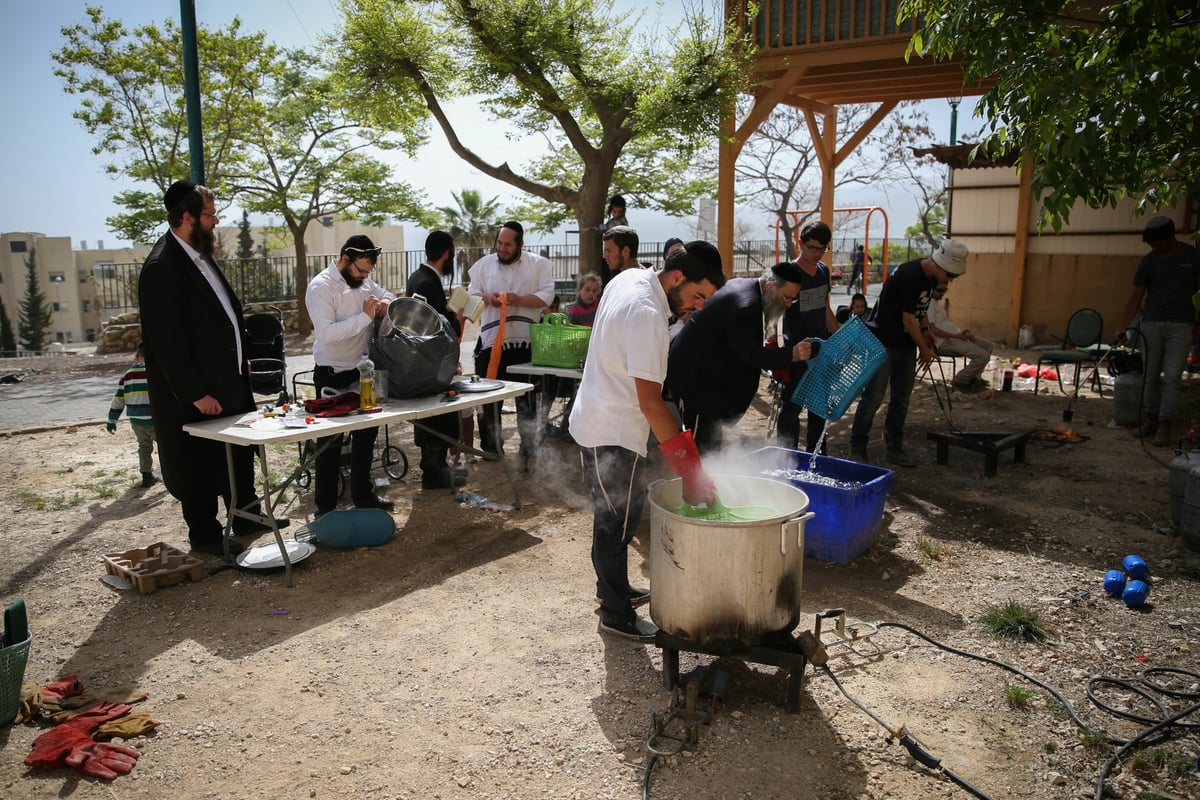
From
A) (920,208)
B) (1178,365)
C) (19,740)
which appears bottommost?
(19,740)

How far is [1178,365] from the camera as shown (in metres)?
7.24

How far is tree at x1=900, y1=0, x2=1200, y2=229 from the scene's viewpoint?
280cm

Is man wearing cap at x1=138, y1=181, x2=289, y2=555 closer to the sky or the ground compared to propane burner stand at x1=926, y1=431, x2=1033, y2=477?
closer to the sky

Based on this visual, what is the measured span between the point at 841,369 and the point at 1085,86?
2.67 metres

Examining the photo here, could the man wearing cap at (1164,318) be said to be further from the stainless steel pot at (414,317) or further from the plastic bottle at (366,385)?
the plastic bottle at (366,385)

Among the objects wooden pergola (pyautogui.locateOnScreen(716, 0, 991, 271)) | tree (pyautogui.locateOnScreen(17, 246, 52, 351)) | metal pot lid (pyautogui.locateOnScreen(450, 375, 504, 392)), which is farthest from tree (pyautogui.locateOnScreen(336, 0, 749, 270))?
tree (pyautogui.locateOnScreen(17, 246, 52, 351))

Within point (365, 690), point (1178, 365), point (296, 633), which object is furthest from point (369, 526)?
point (1178, 365)

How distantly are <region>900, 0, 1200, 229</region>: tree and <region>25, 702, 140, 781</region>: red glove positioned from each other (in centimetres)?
396

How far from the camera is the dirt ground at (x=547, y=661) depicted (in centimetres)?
295

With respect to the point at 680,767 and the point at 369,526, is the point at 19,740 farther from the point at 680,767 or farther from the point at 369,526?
the point at 680,767

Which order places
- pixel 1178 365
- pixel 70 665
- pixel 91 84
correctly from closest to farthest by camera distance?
pixel 70 665 < pixel 1178 365 < pixel 91 84

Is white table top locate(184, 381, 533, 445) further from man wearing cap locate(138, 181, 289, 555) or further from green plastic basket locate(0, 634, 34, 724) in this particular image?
green plastic basket locate(0, 634, 34, 724)

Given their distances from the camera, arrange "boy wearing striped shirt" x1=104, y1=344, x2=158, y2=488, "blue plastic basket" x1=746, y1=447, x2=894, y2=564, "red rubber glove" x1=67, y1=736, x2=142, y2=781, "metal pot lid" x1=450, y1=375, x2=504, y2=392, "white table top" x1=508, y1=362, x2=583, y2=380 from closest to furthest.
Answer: "red rubber glove" x1=67, y1=736, x2=142, y2=781 → "blue plastic basket" x1=746, y1=447, x2=894, y2=564 → "metal pot lid" x1=450, y1=375, x2=504, y2=392 → "boy wearing striped shirt" x1=104, y1=344, x2=158, y2=488 → "white table top" x1=508, y1=362, x2=583, y2=380

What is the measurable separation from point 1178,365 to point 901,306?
2.85 meters
